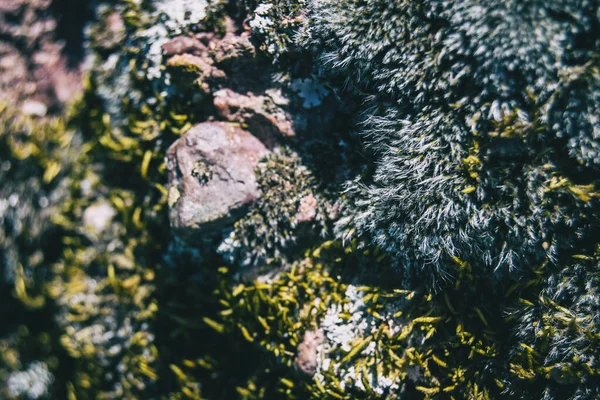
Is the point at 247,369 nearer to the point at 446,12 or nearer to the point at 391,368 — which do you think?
the point at 391,368

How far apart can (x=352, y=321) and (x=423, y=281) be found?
658mm

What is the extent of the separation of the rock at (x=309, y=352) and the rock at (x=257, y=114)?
161cm

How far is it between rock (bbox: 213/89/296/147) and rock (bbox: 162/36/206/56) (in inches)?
16.9

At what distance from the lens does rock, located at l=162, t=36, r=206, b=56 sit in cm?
367

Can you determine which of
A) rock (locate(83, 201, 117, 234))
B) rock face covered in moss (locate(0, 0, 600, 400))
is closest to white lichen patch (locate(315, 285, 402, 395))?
rock face covered in moss (locate(0, 0, 600, 400))

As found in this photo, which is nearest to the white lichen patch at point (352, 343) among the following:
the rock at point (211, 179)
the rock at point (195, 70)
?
the rock at point (211, 179)

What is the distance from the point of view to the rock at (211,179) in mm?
3369

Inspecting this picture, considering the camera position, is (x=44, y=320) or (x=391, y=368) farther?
(x=44, y=320)

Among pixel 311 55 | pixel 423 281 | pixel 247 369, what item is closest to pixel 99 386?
pixel 247 369

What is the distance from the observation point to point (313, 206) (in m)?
3.44

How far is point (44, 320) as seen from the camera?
193 inches

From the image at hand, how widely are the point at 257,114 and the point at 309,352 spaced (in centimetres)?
199

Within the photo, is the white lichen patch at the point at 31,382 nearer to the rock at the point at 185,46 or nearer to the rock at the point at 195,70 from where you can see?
the rock at the point at 195,70

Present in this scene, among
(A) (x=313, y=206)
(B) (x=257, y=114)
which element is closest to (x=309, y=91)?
(B) (x=257, y=114)
